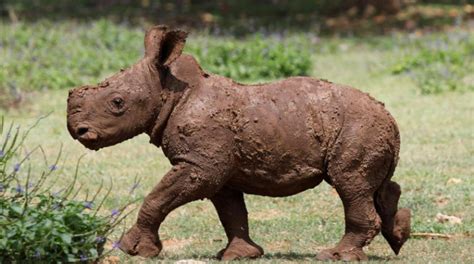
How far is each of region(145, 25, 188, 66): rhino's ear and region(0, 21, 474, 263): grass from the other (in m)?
0.89

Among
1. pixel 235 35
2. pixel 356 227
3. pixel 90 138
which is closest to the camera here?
pixel 90 138

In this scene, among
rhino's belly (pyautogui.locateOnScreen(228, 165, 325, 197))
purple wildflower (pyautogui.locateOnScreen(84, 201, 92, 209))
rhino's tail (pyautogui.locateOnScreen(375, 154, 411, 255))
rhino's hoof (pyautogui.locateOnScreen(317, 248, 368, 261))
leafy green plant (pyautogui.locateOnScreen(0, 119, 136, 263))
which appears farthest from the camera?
rhino's tail (pyautogui.locateOnScreen(375, 154, 411, 255))

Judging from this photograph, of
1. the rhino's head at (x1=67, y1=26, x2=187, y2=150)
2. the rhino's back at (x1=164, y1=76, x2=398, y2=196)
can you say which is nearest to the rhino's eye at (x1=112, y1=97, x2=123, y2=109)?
the rhino's head at (x1=67, y1=26, x2=187, y2=150)

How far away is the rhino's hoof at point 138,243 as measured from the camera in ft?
23.3

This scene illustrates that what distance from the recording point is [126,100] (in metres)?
6.96

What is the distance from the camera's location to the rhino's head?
22.7 feet

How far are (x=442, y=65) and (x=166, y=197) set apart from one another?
10144mm

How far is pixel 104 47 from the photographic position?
18.5 metres

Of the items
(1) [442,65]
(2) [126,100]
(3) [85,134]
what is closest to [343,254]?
(2) [126,100]

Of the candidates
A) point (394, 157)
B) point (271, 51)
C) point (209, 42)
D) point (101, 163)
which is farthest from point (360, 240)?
point (209, 42)

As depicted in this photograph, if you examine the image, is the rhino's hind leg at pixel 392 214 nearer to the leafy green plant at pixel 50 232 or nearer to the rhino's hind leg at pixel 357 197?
the rhino's hind leg at pixel 357 197

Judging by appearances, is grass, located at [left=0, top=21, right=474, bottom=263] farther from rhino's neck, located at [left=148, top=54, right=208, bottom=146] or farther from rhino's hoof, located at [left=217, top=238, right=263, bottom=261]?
rhino's neck, located at [left=148, top=54, right=208, bottom=146]

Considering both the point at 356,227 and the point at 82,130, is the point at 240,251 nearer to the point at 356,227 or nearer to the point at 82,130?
the point at 356,227

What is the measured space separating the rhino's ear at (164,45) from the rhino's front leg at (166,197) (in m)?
0.66
